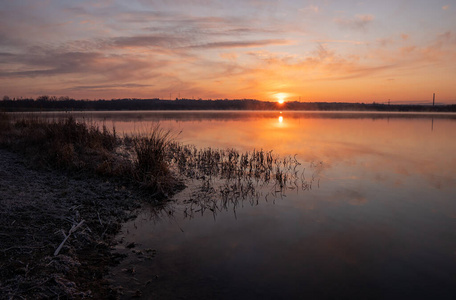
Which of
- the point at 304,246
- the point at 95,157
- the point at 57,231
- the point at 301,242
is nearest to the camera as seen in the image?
the point at 57,231

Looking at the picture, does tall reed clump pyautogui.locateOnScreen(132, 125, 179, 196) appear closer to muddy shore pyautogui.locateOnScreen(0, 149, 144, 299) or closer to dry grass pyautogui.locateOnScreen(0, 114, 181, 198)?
dry grass pyautogui.locateOnScreen(0, 114, 181, 198)

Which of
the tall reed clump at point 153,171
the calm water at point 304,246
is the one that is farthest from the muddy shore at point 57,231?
the tall reed clump at point 153,171

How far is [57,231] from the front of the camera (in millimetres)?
4891

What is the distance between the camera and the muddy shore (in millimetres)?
3646

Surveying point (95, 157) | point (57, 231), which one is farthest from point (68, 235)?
point (95, 157)

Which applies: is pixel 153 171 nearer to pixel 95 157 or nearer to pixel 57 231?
pixel 95 157

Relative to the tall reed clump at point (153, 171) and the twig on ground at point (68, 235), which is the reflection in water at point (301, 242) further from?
the twig on ground at point (68, 235)

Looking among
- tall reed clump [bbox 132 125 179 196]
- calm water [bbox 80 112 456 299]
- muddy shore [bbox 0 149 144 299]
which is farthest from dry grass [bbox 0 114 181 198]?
calm water [bbox 80 112 456 299]

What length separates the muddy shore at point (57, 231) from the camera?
12.0 feet

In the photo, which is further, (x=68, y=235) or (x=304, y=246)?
(x=304, y=246)

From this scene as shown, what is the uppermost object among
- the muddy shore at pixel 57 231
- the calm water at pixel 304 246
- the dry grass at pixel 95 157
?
the dry grass at pixel 95 157

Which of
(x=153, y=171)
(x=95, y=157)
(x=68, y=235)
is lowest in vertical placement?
(x=68, y=235)

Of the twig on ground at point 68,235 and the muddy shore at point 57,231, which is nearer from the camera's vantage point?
the muddy shore at point 57,231

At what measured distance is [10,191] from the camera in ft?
20.6
